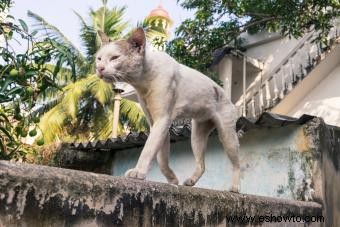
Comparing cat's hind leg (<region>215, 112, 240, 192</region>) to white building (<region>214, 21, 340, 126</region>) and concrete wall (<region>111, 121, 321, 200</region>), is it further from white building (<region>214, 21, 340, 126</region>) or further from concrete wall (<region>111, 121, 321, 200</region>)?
white building (<region>214, 21, 340, 126</region>)

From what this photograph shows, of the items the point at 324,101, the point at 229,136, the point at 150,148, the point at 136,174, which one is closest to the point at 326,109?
the point at 324,101

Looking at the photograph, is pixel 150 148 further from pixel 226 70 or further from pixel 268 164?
pixel 226 70

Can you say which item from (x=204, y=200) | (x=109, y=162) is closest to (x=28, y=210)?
(x=204, y=200)

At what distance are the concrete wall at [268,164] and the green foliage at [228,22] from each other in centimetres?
282

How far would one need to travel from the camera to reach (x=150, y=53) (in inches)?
113

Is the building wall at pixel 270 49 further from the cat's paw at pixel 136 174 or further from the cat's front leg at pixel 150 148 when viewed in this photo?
the cat's paw at pixel 136 174

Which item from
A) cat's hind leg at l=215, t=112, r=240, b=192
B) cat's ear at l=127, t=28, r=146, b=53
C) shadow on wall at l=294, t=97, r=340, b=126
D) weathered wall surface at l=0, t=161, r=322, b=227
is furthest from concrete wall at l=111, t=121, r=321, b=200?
shadow on wall at l=294, t=97, r=340, b=126

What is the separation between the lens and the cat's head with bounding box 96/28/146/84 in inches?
103

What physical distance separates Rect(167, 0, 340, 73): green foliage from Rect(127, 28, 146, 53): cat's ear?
16.9 ft

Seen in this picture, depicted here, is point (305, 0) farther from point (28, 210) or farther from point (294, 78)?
point (28, 210)

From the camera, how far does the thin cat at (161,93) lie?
2645 mm

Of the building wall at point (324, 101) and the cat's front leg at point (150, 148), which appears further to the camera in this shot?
the building wall at point (324, 101)

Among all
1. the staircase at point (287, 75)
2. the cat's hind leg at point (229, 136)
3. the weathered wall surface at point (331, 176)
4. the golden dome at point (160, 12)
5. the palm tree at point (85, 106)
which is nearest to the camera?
the cat's hind leg at point (229, 136)

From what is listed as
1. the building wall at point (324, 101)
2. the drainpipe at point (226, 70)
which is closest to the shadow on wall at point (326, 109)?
the building wall at point (324, 101)
